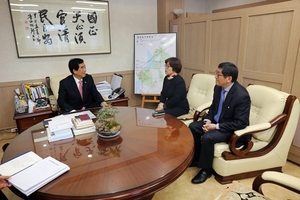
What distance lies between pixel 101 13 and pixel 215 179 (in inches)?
122

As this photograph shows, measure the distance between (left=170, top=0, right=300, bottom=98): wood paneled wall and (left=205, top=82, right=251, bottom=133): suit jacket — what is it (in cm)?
77

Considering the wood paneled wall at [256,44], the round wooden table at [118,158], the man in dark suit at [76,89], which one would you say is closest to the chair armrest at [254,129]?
the round wooden table at [118,158]

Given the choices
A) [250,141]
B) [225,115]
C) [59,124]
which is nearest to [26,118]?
[59,124]

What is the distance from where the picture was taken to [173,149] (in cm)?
143


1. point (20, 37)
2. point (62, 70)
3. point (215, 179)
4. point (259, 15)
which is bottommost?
point (215, 179)

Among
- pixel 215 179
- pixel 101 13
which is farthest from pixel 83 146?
pixel 101 13

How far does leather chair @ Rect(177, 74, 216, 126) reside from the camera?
2659mm

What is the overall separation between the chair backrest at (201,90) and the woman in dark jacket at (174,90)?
0.29m

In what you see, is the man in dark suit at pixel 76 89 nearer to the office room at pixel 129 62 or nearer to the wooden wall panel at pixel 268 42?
the office room at pixel 129 62

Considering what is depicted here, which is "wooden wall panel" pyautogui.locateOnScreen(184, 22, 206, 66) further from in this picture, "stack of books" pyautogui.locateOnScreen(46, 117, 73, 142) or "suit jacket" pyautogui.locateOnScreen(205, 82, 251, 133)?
"stack of books" pyautogui.locateOnScreen(46, 117, 73, 142)

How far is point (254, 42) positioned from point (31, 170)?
271cm

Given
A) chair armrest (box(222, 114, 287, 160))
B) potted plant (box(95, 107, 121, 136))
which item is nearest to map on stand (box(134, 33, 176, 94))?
chair armrest (box(222, 114, 287, 160))

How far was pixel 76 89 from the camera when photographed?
2645mm

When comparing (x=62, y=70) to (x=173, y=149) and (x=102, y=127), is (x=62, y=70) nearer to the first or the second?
(x=102, y=127)
